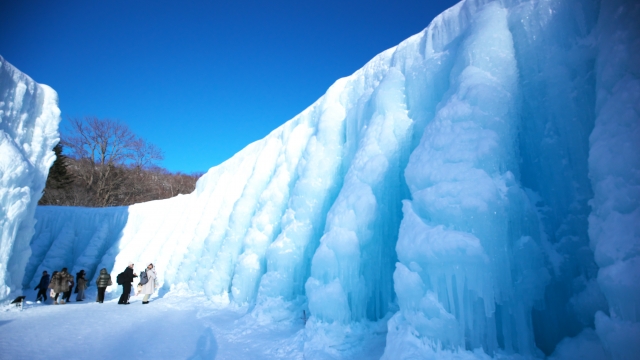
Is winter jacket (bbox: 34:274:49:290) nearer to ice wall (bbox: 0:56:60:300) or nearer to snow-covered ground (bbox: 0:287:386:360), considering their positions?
ice wall (bbox: 0:56:60:300)

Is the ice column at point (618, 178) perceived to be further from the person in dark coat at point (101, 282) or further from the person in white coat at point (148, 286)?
the person in dark coat at point (101, 282)

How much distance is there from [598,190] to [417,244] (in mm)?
2053

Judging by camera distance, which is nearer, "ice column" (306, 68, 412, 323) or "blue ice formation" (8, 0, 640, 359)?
"blue ice formation" (8, 0, 640, 359)

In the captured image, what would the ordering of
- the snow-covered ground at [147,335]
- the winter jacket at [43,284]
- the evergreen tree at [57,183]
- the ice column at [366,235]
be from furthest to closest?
the evergreen tree at [57,183]
the winter jacket at [43,284]
the ice column at [366,235]
the snow-covered ground at [147,335]

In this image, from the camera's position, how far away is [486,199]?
3.84m

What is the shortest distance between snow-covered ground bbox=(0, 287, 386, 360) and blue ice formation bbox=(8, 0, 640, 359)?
606 mm

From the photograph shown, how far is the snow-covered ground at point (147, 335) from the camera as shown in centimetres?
509

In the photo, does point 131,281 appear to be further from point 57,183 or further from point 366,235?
point 57,183

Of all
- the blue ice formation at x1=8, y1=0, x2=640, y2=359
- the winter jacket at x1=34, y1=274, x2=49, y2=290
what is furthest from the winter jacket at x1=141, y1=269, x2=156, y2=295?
the blue ice formation at x1=8, y1=0, x2=640, y2=359

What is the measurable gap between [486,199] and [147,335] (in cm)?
681

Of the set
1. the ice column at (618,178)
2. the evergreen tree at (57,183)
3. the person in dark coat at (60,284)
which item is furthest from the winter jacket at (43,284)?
the evergreen tree at (57,183)

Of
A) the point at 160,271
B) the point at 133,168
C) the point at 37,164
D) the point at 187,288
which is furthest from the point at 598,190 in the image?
the point at 133,168

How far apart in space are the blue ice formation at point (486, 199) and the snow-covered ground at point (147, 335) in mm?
606

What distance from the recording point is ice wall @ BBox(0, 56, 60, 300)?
902cm
